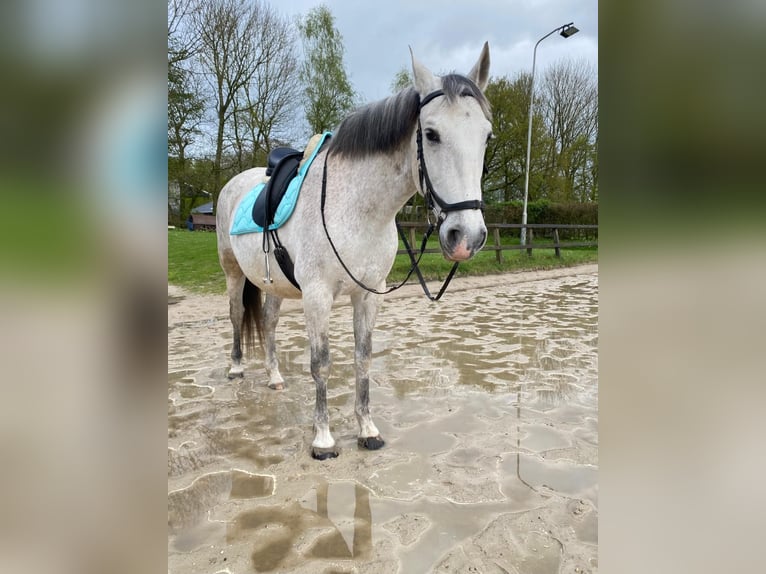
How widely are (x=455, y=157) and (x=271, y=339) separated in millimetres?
2745

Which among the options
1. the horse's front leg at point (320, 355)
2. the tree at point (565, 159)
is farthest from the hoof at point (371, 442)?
the tree at point (565, 159)

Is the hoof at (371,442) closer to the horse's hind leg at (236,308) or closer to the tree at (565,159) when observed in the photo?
the horse's hind leg at (236,308)

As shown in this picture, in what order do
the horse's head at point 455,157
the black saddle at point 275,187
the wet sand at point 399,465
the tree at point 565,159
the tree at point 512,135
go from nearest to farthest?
the wet sand at point 399,465
the horse's head at point 455,157
the black saddle at point 275,187
the tree at point 565,159
the tree at point 512,135

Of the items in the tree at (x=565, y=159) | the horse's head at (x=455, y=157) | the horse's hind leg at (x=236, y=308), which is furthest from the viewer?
the tree at (x=565, y=159)

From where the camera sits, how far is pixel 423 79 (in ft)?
7.44

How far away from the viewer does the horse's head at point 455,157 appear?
2012 millimetres

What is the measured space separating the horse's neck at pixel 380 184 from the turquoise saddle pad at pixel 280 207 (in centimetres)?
49

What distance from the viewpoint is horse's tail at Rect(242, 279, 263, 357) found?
420cm

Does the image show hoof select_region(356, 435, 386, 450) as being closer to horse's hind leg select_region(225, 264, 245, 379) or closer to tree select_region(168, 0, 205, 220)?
horse's hind leg select_region(225, 264, 245, 379)

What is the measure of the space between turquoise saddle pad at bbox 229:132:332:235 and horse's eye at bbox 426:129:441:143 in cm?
116
